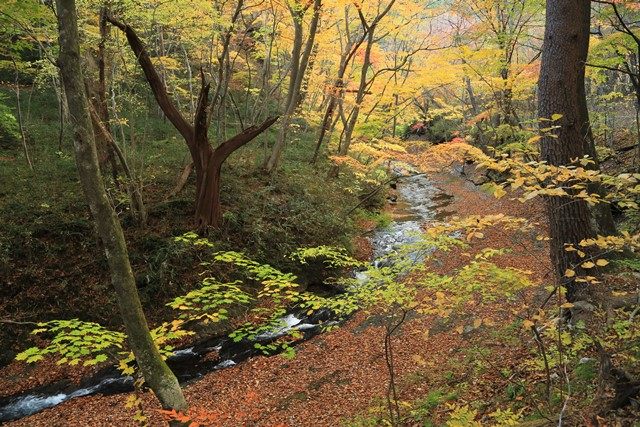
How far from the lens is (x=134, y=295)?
14.6ft

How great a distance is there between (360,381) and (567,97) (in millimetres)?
5554

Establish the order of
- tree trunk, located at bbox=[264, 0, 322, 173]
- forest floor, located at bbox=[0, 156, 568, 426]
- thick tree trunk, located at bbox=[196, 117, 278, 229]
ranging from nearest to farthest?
forest floor, located at bbox=[0, 156, 568, 426], thick tree trunk, located at bbox=[196, 117, 278, 229], tree trunk, located at bbox=[264, 0, 322, 173]

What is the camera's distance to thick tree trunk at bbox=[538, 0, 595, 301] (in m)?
5.30

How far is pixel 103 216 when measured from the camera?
4.16m

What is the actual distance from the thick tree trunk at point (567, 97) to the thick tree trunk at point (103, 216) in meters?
5.23

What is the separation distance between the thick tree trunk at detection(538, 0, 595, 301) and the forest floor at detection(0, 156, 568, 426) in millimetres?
536

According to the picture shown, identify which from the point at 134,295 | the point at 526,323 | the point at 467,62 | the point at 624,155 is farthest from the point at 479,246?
the point at 134,295

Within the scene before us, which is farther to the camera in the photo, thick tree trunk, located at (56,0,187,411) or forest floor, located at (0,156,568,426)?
forest floor, located at (0,156,568,426)

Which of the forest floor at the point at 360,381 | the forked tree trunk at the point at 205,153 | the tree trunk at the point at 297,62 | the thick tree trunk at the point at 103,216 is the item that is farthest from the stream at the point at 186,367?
the tree trunk at the point at 297,62

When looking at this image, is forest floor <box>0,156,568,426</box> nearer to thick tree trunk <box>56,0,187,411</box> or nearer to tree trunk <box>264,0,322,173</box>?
thick tree trunk <box>56,0,187,411</box>

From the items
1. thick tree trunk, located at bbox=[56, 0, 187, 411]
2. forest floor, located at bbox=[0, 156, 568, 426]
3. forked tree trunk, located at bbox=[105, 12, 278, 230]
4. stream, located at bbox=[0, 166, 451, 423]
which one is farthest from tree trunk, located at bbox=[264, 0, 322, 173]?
thick tree trunk, located at bbox=[56, 0, 187, 411]

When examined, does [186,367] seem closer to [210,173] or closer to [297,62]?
[210,173]

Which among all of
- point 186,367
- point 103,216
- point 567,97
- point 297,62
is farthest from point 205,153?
point 567,97

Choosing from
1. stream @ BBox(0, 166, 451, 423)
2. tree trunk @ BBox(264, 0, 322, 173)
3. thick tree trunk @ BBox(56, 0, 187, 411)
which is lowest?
stream @ BBox(0, 166, 451, 423)
